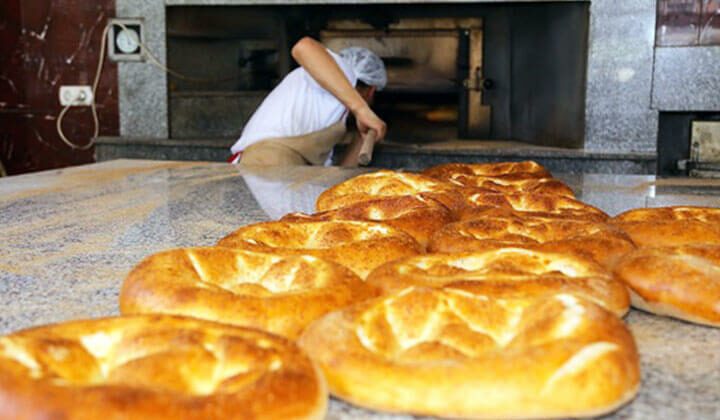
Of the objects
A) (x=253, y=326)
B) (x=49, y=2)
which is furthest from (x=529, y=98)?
(x=253, y=326)

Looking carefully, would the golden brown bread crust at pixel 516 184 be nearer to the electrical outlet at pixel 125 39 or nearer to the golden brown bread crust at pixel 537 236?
the golden brown bread crust at pixel 537 236

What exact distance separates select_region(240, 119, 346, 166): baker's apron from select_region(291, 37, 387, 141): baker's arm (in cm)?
22

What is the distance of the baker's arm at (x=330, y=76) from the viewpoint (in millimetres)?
3725

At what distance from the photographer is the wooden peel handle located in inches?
135

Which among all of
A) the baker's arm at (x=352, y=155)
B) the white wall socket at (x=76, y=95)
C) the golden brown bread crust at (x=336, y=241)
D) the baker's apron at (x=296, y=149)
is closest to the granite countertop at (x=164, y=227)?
the golden brown bread crust at (x=336, y=241)

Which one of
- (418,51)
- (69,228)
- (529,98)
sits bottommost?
(69,228)

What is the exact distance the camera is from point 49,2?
5.04 meters

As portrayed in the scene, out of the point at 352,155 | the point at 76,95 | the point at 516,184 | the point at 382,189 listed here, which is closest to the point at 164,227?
the point at 382,189

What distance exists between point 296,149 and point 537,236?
2579 mm

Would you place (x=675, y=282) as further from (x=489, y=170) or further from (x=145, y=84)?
(x=145, y=84)

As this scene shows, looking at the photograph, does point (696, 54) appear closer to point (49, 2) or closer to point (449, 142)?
point (449, 142)

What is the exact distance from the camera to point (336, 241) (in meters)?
1.31

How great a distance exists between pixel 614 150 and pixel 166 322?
405cm

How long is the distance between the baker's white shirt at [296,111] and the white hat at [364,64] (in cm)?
11
